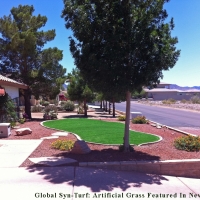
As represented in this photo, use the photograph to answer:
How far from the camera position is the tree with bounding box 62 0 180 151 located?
7234 mm

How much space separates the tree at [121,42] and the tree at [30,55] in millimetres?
13034

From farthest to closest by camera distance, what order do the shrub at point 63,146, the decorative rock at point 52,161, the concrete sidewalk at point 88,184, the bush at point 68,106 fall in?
the bush at point 68,106 < the shrub at point 63,146 < the decorative rock at point 52,161 < the concrete sidewalk at point 88,184

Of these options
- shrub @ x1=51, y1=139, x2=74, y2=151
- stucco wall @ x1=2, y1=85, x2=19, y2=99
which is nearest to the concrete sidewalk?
shrub @ x1=51, y1=139, x2=74, y2=151

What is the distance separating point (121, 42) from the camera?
7262 mm

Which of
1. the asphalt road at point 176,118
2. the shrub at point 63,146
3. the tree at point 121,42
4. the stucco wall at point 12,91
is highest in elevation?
the tree at point 121,42

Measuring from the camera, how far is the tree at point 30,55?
19.8 m

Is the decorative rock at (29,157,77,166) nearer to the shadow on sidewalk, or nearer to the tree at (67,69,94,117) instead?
the shadow on sidewalk

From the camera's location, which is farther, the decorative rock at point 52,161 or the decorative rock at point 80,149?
the decorative rock at point 80,149

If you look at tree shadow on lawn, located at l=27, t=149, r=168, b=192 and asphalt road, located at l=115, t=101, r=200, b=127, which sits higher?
tree shadow on lawn, located at l=27, t=149, r=168, b=192

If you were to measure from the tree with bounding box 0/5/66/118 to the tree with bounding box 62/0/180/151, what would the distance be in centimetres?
1303

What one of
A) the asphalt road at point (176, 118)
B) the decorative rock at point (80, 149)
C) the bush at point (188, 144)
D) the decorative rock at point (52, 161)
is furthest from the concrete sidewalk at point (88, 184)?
the asphalt road at point (176, 118)

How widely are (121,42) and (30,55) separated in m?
14.4

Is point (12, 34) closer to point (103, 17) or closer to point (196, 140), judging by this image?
point (103, 17)

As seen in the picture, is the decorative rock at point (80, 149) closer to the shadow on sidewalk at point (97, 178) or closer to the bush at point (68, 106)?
the shadow on sidewalk at point (97, 178)
